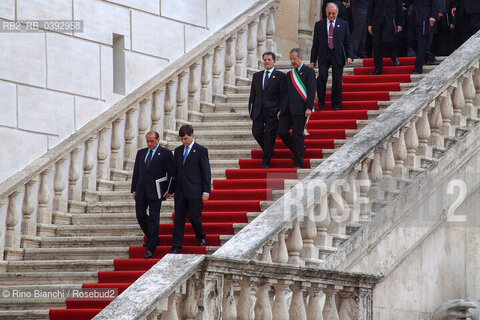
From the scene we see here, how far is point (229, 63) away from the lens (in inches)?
707

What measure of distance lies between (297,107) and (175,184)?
187 cm

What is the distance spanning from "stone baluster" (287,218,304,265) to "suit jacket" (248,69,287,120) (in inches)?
133

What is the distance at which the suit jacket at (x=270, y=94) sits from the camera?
601 inches

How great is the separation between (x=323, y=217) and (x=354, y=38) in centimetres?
801

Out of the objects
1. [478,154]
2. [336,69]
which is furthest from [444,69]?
[336,69]

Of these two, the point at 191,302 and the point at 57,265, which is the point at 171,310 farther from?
the point at 57,265

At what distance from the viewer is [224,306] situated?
10.1m

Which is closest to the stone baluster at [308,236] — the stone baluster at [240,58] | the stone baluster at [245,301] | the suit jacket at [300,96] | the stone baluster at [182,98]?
the stone baluster at [245,301]

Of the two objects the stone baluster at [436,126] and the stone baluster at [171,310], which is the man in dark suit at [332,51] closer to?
the stone baluster at [436,126]

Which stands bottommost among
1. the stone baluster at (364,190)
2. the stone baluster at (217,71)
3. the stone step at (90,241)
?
the stone step at (90,241)

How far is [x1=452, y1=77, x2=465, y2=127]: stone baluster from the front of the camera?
14.4 metres

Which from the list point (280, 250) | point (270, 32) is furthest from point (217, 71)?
point (280, 250)

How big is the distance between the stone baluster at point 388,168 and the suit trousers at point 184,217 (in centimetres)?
192

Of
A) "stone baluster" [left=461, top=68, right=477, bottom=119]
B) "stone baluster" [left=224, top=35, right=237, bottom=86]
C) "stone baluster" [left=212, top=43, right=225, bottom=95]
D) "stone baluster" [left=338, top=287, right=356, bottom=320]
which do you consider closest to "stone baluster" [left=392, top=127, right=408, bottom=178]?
"stone baluster" [left=461, top=68, right=477, bottom=119]
